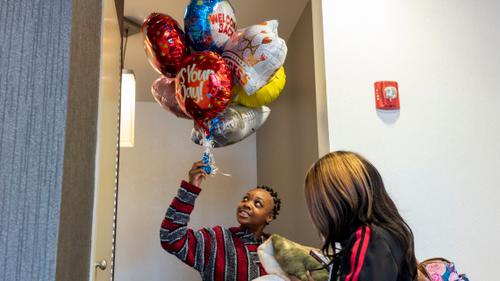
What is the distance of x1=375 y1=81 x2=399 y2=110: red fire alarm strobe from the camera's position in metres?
1.70

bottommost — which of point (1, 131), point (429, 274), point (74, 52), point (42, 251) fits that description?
point (429, 274)

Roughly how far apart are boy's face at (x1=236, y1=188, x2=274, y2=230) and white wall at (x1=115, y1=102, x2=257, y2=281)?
2502 mm

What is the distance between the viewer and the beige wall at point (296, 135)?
2604 mm

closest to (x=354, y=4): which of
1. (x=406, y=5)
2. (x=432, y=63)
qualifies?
(x=406, y=5)

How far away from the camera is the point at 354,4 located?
1.77 metres

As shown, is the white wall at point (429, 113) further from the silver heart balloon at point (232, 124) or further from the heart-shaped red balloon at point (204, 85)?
the heart-shaped red balloon at point (204, 85)

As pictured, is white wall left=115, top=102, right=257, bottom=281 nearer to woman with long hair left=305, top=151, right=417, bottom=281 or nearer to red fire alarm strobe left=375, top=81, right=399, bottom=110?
red fire alarm strobe left=375, top=81, right=399, bottom=110

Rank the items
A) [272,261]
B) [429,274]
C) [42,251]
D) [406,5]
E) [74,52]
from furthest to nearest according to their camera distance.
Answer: [406,5], [272,261], [429,274], [74,52], [42,251]

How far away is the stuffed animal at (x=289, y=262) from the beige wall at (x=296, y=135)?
37.1 inches

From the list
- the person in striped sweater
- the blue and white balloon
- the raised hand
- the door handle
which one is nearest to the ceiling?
the blue and white balloon

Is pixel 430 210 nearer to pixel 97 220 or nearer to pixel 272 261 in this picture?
pixel 272 261

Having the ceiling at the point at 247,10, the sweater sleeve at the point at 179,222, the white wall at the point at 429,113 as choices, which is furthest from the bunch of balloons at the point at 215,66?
the ceiling at the point at 247,10

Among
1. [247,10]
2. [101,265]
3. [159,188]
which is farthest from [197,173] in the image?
[159,188]

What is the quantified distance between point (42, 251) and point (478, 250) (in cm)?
151
